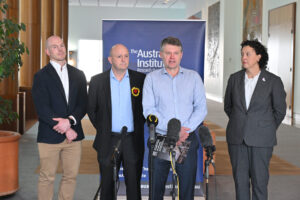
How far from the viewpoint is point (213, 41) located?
1923 cm

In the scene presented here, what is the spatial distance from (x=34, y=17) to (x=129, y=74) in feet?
29.5

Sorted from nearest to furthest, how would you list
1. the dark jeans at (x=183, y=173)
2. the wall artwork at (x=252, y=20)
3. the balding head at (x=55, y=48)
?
the dark jeans at (x=183, y=173) → the balding head at (x=55, y=48) → the wall artwork at (x=252, y=20)

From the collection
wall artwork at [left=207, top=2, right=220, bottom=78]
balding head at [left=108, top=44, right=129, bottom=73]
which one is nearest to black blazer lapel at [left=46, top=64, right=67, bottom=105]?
balding head at [left=108, top=44, right=129, bottom=73]

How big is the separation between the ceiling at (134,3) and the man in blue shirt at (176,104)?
21.0 metres

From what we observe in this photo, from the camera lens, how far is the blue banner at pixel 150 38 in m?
4.60

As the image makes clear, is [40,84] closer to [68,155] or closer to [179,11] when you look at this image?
[68,155]

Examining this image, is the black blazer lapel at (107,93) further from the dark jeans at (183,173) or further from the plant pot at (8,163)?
the plant pot at (8,163)

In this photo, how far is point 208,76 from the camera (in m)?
20.3

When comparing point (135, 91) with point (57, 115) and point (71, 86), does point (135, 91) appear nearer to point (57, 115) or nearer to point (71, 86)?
point (71, 86)

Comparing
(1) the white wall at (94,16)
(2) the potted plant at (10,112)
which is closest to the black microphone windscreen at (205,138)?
(2) the potted plant at (10,112)

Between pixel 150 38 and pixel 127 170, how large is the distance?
163cm

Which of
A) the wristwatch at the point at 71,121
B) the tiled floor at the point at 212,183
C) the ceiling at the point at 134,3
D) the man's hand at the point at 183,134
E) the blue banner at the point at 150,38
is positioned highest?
the ceiling at the point at 134,3

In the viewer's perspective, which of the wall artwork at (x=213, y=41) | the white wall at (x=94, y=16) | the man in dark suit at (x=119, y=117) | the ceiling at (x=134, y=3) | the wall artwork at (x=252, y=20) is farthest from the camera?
the white wall at (x=94, y=16)

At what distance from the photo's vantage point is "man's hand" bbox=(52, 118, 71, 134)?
3582mm
